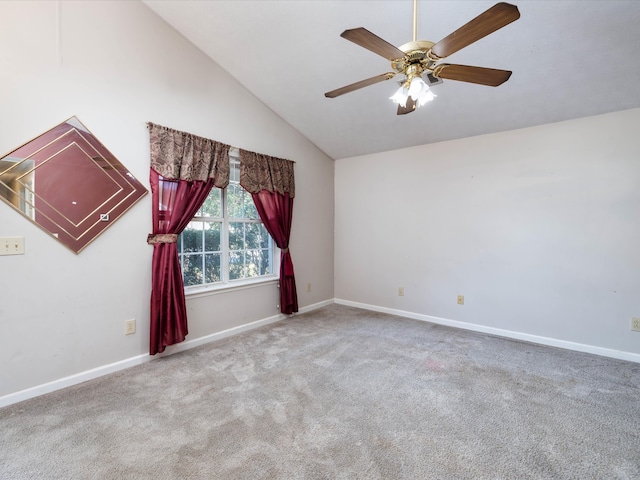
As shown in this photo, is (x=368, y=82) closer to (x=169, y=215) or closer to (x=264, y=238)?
(x=169, y=215)

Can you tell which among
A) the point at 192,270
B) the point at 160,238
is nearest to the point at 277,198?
the point at 192,270

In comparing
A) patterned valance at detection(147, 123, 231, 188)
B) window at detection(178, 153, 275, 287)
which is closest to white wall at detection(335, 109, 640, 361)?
window at detection(178, 153, 275, 287)

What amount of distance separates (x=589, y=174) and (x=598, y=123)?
493 millimetres

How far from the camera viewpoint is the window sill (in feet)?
10.4

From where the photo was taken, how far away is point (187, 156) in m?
2.99

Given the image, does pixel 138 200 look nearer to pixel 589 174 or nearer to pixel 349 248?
pixel 349 248

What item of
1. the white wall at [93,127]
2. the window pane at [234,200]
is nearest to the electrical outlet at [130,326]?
the white wall at [93,127]

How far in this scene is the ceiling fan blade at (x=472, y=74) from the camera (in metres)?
1.67

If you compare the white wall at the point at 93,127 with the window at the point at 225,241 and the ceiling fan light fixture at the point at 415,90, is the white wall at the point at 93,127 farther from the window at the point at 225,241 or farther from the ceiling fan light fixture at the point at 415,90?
the ceiling fan light fixture at the point at 415,90

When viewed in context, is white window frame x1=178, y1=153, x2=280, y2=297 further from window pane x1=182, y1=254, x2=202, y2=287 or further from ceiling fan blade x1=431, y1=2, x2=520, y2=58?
ceiling fan blade x1=431, y1=2, x2=520, y2=58

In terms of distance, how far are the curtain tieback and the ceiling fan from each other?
205 cm

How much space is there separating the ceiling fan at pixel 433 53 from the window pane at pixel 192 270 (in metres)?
2.32

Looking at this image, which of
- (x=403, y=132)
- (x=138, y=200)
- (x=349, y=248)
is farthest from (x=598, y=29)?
(x=138, y=200)

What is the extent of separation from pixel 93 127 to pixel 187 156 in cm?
74
